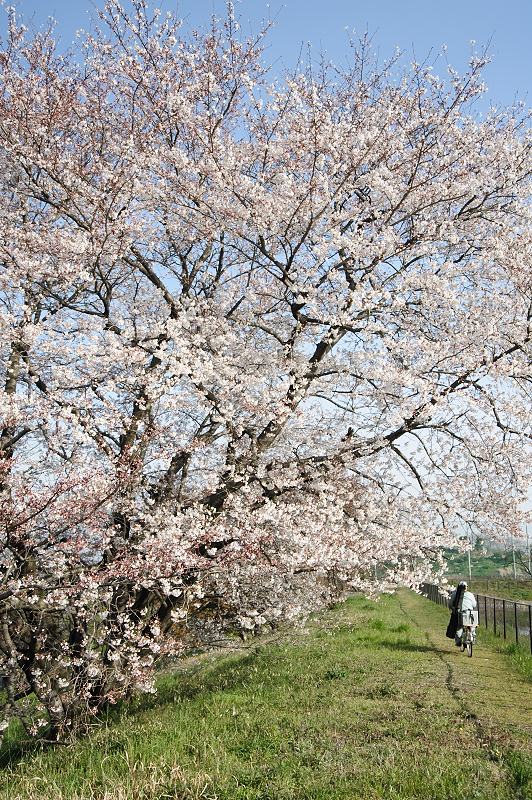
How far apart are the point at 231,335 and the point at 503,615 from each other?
13.3 meters

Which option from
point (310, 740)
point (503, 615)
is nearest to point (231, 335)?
point (310, 740)

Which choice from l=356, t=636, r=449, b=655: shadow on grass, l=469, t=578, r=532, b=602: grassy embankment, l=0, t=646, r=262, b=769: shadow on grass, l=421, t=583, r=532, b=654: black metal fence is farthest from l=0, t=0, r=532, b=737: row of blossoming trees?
l=469, t=578, r=532, b=602: grassy embankment

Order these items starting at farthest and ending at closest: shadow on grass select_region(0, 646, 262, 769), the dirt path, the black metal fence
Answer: the black metal fence, shadow on grass select_region(0, 646, 262, 769), the dirt path

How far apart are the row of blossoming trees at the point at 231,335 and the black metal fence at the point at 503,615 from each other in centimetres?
692

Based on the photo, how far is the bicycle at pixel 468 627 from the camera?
13.5 metres

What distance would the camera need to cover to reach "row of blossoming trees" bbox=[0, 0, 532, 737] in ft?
27.8

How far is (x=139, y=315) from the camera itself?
11172mm

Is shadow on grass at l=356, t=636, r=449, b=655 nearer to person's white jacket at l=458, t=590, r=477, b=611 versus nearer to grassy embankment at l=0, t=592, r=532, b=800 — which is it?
person's white jacket at l=458, t=590, r=477, b=611

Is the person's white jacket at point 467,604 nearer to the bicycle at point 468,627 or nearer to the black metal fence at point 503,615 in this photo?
the bicycle at point 468,627

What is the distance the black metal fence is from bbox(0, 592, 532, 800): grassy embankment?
5532mm

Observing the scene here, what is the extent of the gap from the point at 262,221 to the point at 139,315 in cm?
307

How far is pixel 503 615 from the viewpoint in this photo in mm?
18016

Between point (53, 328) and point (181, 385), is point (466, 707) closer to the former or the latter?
point (181, 385)

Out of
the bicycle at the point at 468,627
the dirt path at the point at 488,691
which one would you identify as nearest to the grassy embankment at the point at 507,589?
the bicycle at the point at 468,627
